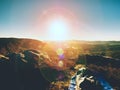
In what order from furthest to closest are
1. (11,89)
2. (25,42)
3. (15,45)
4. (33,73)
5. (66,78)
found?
(25,42), (15,45), (66,78), (33,73), (11,89)

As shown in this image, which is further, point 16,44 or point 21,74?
point 16,44

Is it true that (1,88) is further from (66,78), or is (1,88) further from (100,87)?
(100,87)

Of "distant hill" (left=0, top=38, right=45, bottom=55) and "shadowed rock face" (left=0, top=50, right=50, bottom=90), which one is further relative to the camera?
"distant hill" (left=0, top=38, right=45, bottom=55)

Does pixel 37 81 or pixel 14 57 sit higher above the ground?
pixel 14 57

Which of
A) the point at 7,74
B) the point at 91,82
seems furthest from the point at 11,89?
the point at 91,82

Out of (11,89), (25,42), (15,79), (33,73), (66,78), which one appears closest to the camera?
(11,89)

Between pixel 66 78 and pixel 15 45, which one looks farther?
pixel 15 45

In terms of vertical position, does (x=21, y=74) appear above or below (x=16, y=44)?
below

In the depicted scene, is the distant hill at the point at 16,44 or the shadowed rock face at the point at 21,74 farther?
the distant hill at the point at 16,44
